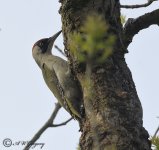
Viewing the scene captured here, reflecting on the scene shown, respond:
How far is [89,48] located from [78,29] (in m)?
1.83

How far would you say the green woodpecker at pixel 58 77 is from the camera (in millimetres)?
4258

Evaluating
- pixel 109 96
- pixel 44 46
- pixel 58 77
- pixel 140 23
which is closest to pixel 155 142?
pixel 109 96

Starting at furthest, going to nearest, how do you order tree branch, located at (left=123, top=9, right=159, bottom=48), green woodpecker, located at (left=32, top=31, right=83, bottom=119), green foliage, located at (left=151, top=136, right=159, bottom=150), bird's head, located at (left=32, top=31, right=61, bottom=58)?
1. bird's head, located at (left=32, top=31, right=61, bottom=58)
2. green woodpecker, located at (left=32, top=31, right=83, bottom=119)
3. tree branch, located at (left=123, top=9, right=159, bottom=48)
4. green foliage, located at (left=151, top=136, right=159, bottom=150)

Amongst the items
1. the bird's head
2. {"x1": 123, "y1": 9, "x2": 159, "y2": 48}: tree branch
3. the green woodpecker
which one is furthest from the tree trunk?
the bird's head

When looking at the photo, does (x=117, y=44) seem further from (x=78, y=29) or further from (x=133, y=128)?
(x=133, y=128)

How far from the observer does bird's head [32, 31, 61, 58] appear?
5836 millimetres

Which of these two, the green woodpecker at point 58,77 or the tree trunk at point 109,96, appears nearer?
the tree trunk at point 109,96

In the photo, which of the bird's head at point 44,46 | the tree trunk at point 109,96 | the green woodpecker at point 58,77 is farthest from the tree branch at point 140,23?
the bird's head at point 44,46

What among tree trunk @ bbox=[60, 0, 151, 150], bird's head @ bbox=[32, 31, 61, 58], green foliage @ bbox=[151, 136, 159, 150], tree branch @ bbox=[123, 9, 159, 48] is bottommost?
green foliage @ bbox=[151, 136, 159, 150]

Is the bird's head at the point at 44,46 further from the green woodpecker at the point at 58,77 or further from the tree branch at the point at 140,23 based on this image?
the tree branch at the point at 140,23

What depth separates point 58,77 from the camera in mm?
4887

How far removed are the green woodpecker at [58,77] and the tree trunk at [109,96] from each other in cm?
69

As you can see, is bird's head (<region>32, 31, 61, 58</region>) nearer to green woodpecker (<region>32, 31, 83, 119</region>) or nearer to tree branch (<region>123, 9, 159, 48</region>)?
green woodpecker (<region>32, 31, 83, 119</region>)

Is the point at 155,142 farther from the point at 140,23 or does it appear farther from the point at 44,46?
the point at 44,46
